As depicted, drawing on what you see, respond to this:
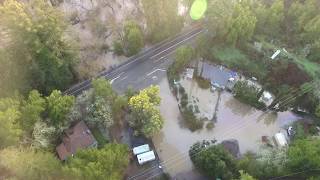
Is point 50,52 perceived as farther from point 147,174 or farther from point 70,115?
point 147,174

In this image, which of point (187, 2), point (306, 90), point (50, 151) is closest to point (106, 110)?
point (50, 151)

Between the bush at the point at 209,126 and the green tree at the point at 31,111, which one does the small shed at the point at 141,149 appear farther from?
the green tree at the point at 31,111

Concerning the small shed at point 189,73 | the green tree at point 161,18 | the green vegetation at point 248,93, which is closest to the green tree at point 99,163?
the small shed at point 189,73

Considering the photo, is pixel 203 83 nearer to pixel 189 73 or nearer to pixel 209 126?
pixel 189 73

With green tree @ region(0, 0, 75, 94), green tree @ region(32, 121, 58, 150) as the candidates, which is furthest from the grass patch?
green tree @ region(0, 0, 75, 94)

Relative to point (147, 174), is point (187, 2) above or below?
above

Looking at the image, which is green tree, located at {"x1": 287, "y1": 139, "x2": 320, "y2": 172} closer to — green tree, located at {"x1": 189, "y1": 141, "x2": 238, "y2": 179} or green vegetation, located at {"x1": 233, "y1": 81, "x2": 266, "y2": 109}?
green tree, located at {"x1": 189, "y1": 141, "x2": 238, "y2": 179}
